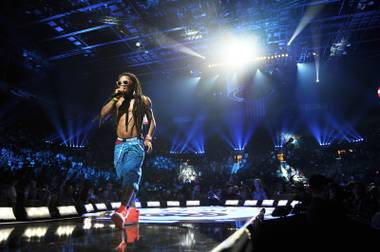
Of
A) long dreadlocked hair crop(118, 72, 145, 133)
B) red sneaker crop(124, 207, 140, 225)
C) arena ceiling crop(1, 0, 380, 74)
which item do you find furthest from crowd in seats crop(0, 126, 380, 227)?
arena ceiling crop(1, 0, 380, 74)

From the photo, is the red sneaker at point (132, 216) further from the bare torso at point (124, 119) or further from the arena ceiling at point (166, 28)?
the arena ceiling at point (166, 28)

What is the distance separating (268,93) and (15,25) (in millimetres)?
11697

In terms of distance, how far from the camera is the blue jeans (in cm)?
263

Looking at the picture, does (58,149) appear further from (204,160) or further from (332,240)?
(332,240)

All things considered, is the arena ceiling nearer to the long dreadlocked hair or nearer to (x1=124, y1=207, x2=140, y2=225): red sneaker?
the long dreadlocked hair

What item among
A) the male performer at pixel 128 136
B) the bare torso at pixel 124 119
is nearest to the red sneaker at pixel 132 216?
the male performer at pixel 128 136

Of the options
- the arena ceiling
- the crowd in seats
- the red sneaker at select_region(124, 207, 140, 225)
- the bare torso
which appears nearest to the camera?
the bare torso

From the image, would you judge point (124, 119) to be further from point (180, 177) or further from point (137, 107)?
point (180, 177)

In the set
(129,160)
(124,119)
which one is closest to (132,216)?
(129,160)

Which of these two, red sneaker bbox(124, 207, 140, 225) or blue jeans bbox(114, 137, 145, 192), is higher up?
blue jeans bbox(114, 137, 145, 192)

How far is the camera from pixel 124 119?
111 inches

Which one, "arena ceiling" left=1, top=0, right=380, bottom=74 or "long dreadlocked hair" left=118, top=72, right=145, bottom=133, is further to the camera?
"arena ceiling" left=1, top=0, right=380, bottom=74

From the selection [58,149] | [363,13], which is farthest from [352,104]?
[58,149]

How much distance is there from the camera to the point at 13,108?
1055cm
